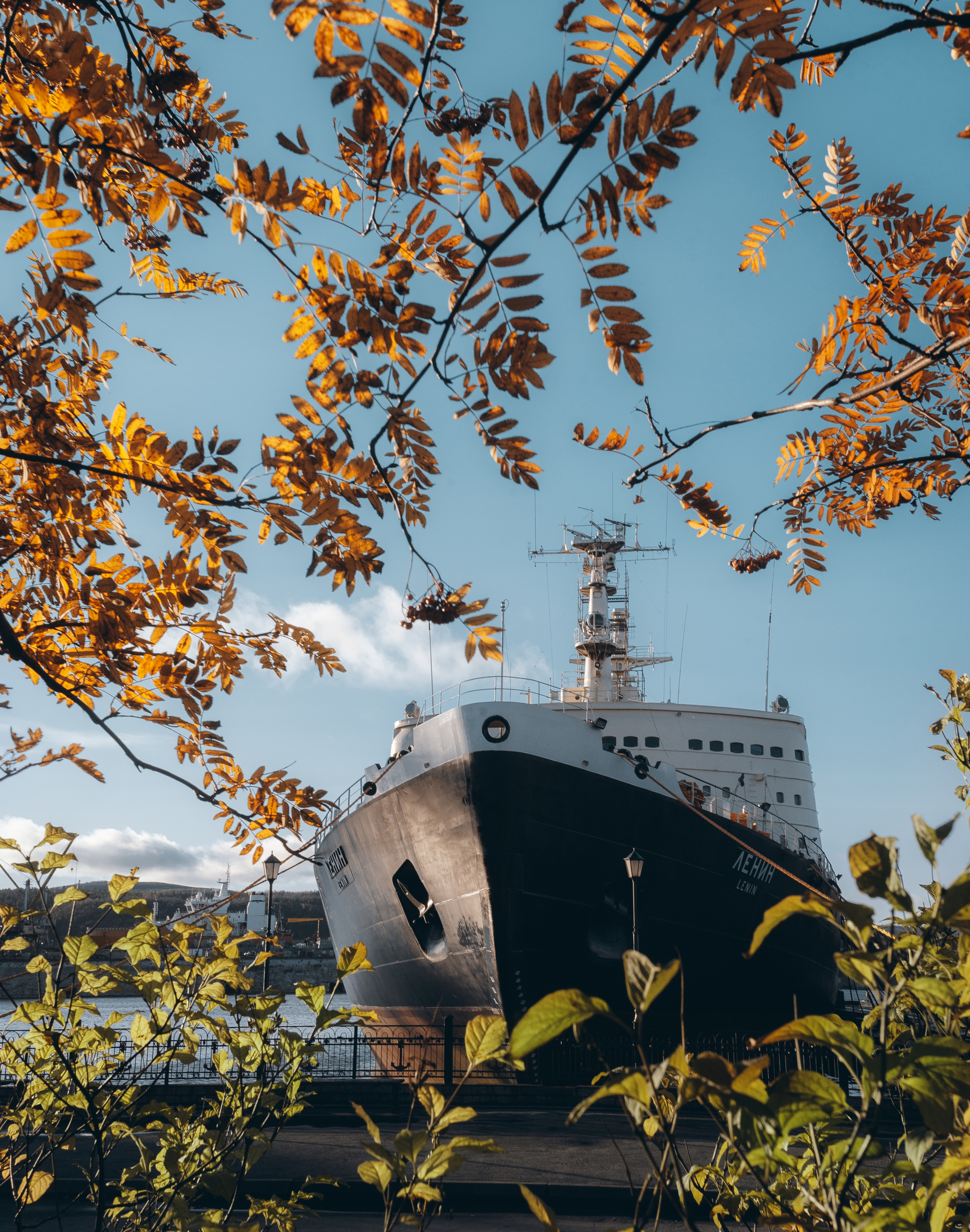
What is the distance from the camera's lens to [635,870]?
1255 cm

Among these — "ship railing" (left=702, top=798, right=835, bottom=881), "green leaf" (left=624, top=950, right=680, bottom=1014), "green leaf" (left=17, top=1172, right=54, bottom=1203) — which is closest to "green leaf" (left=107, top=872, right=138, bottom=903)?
"green leaf" (left=17, top=1172, right=54, bottom=1203)

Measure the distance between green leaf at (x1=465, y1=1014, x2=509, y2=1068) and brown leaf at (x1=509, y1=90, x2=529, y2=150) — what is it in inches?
74.8

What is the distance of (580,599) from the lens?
89.7ft

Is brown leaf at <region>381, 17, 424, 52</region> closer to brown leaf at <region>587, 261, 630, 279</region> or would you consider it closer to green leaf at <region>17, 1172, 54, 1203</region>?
brown leaf at <region>587, 261, 630, 279</region>

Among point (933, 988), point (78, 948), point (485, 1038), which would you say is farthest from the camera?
point (78, 948)

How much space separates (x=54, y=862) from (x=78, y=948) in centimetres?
38

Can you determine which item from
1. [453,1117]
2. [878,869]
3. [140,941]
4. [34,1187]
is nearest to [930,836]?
[878,869]

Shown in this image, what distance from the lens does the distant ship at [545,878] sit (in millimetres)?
13031

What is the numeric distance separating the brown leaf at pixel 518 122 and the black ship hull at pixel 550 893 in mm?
11889

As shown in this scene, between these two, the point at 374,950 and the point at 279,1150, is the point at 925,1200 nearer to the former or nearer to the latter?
the point at 279,1150

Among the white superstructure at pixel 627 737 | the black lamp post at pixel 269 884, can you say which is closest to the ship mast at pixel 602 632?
the white superstructure at pixel 627 737

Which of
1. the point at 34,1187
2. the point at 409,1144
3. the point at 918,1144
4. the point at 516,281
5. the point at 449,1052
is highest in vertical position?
the point at 516,281

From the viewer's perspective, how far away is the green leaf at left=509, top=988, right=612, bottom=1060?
1.00m

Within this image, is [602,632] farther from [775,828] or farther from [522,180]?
[522,180]
